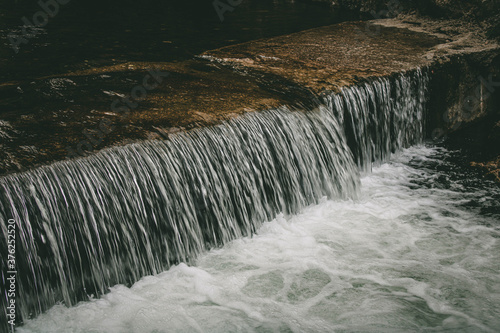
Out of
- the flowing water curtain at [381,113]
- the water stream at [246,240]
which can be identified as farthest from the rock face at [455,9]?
the water stream at [246,240]

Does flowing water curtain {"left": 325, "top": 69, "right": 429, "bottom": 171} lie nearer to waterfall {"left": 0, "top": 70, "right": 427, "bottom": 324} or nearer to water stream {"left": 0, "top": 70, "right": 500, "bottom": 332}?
waterfall {"left": 0, "top": 70, "right": 427, "bottom": 324}

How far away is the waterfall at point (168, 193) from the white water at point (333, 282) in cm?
15

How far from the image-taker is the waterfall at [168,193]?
11.5 ft

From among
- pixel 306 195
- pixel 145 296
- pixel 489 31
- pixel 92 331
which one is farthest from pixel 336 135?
pixel 489 31

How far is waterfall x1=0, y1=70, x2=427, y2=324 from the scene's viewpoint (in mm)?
3512

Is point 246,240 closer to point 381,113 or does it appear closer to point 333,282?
point 333,282

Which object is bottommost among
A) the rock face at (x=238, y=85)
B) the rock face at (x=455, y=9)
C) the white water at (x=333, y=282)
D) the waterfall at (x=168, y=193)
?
the white water at (x=333, y=282)

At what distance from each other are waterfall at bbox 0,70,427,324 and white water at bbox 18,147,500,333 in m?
0.15

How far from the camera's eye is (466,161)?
21.0ft

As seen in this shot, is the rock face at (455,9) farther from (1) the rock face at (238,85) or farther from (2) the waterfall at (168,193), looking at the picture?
(2) the waterfall at (168,193)

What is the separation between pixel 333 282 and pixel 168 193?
161cm

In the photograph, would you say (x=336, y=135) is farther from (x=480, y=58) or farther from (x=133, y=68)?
(x=480, y=58)

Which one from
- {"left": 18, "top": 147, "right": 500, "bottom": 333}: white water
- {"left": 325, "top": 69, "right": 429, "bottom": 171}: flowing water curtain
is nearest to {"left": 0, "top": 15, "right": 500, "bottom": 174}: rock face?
{"left": 325, "top": 69, "right": 429, "bottom": 171}: flowing water curtain

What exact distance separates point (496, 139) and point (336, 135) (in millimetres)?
2420
